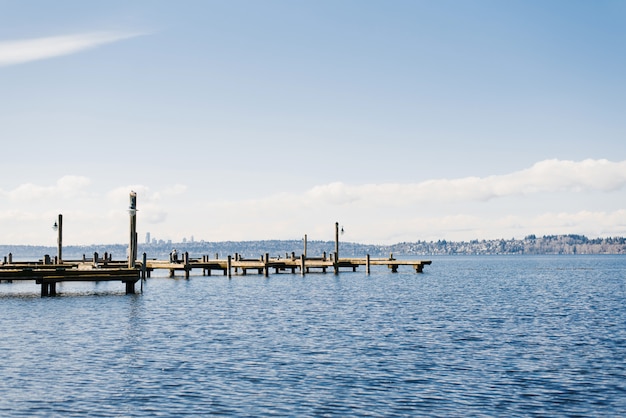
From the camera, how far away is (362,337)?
2941 centimetres

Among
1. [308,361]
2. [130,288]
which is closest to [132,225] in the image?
[130,288]

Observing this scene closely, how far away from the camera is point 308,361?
919 inches

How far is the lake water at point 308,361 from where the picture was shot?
1755 cm

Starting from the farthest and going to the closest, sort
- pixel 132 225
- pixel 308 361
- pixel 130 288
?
1. pixel 130 288
2. pixel 132 225
3. pixel 308 361

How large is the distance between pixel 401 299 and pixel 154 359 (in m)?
29.4

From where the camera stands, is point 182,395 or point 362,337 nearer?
point 182,395

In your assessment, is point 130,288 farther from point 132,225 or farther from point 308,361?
point 308,361

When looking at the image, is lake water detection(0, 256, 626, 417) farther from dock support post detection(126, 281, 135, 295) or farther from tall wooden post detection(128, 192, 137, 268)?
dock support post detection(126, 281, 135, 295)

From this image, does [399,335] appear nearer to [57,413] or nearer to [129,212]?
[57,413]

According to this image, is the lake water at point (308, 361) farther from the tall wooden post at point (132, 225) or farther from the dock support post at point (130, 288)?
the dock support post at point (130, 288)

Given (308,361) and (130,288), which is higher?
(130,288)

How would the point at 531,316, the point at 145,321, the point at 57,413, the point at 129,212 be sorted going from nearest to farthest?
the point at 57,413 < the point at 145,321 < the point at 531,316 < the point at 129,212

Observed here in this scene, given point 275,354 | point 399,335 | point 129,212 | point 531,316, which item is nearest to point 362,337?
point 399,335

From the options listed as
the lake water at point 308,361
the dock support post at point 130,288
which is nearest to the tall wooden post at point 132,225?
the dock support post at point 130,288
